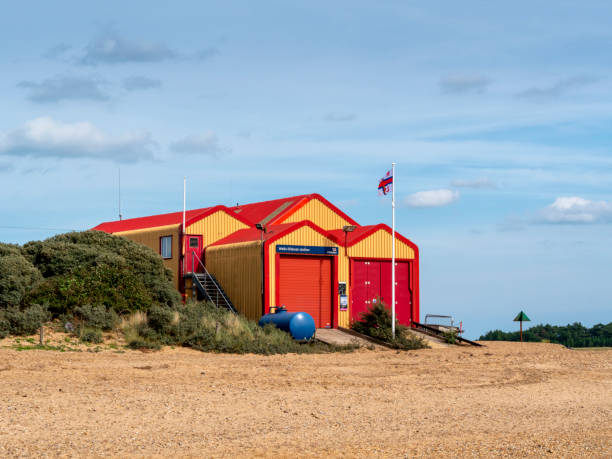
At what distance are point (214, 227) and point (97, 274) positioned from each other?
8.85 m

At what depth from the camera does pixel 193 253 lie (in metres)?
35.7

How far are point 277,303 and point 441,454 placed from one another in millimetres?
20620

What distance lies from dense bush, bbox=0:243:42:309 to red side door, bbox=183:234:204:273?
7.68 meters

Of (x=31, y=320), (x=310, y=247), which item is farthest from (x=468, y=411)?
(x=310, y=247)

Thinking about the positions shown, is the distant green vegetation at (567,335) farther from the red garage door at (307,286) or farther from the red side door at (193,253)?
the red side door at (193,253)

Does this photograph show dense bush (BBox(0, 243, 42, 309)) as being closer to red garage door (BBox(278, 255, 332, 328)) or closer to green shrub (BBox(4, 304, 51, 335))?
green shrub (BBox(4, 304, 51, 335))

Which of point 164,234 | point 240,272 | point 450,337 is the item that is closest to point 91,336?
point 240,272

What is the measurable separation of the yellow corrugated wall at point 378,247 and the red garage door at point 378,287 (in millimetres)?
370

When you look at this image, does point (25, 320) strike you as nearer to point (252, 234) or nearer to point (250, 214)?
point (252, 234)

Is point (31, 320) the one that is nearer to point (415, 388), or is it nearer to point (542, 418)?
point (415, 388)

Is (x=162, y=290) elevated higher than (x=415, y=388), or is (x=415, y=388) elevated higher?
(x=162, y=290)

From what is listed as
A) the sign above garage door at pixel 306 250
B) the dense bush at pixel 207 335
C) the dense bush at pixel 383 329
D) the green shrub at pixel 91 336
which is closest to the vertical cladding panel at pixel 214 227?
the sign above garage door at pixel 306 250

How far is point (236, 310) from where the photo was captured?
3347 cm

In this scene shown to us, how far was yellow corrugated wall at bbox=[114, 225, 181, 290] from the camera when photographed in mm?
35719
